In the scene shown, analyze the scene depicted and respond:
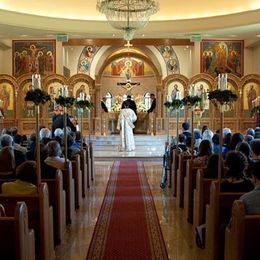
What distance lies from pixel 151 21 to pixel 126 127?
410 centimetres

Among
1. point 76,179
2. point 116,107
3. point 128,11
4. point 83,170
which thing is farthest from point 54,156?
point 116,107

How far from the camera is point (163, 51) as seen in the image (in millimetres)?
23797

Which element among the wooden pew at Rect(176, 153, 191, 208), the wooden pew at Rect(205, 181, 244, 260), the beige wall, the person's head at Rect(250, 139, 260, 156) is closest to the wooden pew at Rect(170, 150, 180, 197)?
the wooden pew at Rect(176, 153, 191, 208)

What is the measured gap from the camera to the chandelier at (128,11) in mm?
11625

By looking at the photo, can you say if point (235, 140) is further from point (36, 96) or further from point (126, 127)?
point (126, 127)

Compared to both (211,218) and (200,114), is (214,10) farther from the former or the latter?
(211,218)

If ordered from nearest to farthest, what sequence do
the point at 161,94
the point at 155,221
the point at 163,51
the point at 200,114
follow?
the point at 155,221 < the point at 200,114 < the point at 161,94 < the point at 163,51

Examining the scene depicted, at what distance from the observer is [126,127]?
16828mm

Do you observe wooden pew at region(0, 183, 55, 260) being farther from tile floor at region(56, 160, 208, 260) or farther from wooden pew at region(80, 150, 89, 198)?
wooden pew at region(80, 150, 89, 198)

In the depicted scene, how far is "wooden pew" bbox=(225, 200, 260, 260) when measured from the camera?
137 inches

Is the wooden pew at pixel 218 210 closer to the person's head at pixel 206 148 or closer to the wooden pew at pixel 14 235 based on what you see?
the wooden pew at pixel 14 235

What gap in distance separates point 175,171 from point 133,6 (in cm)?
520

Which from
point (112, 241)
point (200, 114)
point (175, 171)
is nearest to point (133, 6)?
point (175, 171)

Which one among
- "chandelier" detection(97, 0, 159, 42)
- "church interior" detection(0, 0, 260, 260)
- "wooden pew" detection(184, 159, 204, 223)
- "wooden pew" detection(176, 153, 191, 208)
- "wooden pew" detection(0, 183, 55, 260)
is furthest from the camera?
"chandelier" detection(97, 0, 159, 42)
